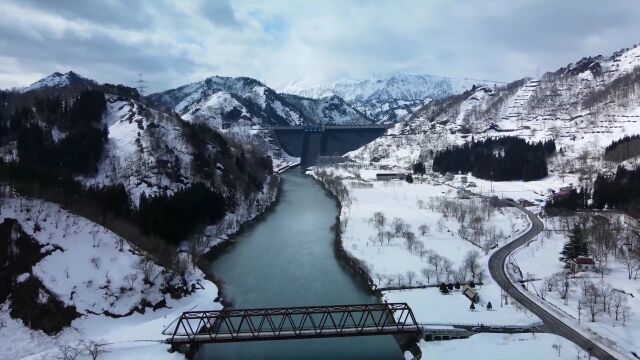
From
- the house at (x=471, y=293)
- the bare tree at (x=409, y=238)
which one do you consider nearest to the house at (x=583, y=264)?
the house at (x=471, y=293)

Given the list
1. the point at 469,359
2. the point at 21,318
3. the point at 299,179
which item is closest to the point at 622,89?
the point at 299,179

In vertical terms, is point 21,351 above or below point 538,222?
below

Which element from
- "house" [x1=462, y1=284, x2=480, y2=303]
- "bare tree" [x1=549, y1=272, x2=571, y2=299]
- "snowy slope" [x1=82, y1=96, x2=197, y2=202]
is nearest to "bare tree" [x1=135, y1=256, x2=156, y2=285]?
"snowy slope" [x1=82, y1=96, x2=197, y2=202]

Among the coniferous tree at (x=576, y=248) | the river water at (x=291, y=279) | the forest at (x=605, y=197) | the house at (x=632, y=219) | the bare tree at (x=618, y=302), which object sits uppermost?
the forest at (x=605, y=197)

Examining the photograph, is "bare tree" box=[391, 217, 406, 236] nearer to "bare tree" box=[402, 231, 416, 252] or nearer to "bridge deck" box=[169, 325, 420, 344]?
"bare tree" box=[402, 231, 416, 252]

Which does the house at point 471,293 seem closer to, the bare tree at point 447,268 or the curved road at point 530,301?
the curved road at point 530,301

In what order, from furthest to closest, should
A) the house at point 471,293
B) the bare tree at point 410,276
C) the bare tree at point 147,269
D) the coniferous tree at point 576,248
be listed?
1. the coniferous tree at point 576,248
2. the bare tree at point 410,276
3. the bare tree at point 147,269
4. the house at point 471,293

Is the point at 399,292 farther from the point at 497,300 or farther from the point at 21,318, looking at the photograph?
the point at 21,318
